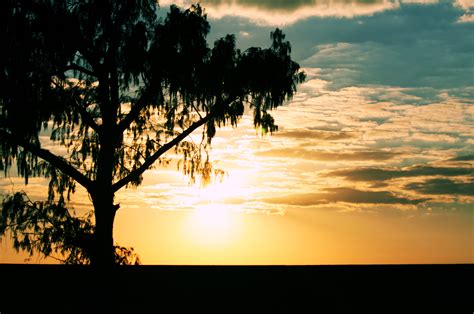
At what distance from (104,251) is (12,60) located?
18.1 ft

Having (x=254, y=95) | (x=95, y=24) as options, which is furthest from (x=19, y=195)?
(x=254, y=95)

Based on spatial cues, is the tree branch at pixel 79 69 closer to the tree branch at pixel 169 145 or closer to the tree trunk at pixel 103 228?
the tree branch at pixel 169 145
